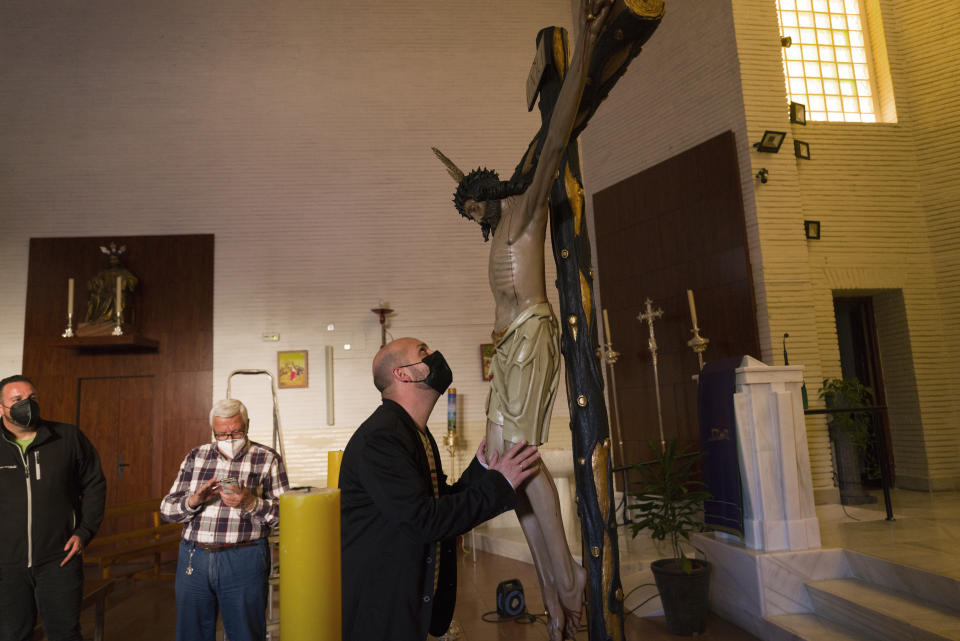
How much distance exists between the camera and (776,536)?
3.89 metres

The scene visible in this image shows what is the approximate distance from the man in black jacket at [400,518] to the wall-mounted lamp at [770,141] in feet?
20.3

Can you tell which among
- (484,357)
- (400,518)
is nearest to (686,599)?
(400,518)

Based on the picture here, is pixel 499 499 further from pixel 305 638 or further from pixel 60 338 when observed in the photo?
pixel 60 338

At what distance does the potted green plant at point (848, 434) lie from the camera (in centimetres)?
620

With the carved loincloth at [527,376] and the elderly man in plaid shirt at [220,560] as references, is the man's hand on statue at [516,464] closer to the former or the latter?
the carved loincloth at [527,376]

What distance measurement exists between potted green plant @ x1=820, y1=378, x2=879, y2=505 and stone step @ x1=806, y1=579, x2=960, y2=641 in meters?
2.86

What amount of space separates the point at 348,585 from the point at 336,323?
6.71 metres

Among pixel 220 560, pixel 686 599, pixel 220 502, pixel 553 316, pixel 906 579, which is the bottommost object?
pixel 686 599

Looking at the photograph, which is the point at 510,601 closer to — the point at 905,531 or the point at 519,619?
the point at 519,619

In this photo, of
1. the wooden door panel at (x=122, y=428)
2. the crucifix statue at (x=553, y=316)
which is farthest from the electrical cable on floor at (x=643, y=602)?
the wooden door panel at (x=122, y=428)

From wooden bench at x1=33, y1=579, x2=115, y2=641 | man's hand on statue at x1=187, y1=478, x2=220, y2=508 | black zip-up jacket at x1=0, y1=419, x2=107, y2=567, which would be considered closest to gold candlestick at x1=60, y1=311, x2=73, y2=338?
wooden bench at x1=33, y1=579, x2=115, y2=641

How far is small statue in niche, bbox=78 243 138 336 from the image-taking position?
7.41 metres

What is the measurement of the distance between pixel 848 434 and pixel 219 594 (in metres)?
Result: 5.88

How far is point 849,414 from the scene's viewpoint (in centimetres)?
620
